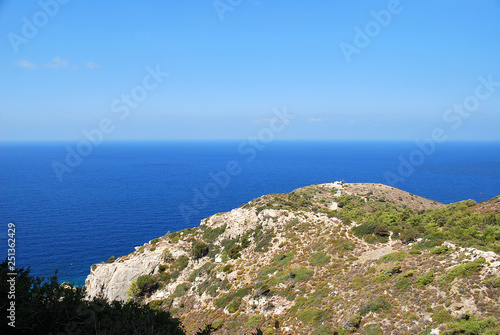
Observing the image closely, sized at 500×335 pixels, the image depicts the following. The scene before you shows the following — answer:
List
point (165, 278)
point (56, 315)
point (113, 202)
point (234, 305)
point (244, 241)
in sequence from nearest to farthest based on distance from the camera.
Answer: point (56, 315) → point (234, 305) → point (165, 278) → point (244, 241) → point (113, 202)

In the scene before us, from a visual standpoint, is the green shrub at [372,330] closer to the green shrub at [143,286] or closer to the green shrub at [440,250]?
the green shrub at [440,250]

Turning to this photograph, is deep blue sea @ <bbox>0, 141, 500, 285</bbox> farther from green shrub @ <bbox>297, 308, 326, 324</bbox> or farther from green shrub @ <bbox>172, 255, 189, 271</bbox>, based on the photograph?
green shrub @ <bbox>297, 308, 326, 324</bbox>

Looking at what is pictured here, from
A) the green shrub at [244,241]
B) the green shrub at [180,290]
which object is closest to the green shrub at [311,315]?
the green shrub at [180,290]

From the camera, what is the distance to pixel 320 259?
31984mm

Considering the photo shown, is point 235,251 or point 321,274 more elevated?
point 321,274

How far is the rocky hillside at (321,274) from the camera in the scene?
19763mm

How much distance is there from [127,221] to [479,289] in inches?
4017

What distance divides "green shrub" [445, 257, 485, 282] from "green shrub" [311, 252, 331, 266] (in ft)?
40.1

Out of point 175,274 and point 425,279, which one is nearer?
point 425,279

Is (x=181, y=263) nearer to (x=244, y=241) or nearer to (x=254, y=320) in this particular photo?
(x=244, y=241)

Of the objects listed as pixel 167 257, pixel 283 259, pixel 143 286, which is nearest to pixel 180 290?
pixel 143 286

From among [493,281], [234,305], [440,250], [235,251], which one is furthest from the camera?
[235,251]

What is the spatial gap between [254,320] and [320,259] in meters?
10.6

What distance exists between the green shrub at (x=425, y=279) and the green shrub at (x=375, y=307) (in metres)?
3.17
